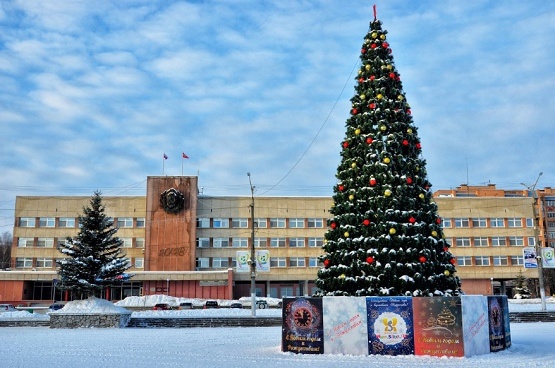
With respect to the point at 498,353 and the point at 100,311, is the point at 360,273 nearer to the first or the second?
the point at 498,353

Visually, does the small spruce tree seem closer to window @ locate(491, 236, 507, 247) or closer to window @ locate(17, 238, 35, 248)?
window @ locate(491, 236, 507, 247)

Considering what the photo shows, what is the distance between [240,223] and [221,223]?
7.46ft

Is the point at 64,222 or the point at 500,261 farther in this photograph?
the point at 500,261

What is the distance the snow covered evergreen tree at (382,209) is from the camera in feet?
60.7

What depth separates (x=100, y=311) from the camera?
1196 inches

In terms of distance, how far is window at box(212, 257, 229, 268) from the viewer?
65456 millimetres

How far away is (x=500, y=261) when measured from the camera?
220ft

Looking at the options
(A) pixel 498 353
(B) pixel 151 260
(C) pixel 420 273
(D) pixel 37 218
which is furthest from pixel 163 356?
(D) pixel 37 218

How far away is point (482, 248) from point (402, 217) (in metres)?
53.1

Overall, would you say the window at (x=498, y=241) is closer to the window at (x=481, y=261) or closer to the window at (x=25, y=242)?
the window at (x=481, y=261)

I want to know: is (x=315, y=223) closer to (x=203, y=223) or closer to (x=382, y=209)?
(x=203, y=223)

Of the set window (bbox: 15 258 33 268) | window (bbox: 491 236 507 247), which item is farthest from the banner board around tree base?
window (bbox: 15 258 33 268)

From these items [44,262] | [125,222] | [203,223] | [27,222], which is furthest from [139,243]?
[27,222]

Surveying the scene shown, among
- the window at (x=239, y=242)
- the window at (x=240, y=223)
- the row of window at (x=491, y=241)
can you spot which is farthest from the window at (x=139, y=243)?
the row of window at (x=491, y=241)
